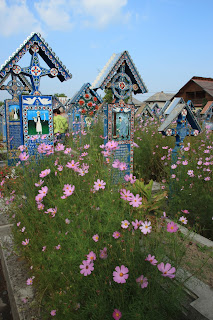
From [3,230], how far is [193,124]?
12.1 feet

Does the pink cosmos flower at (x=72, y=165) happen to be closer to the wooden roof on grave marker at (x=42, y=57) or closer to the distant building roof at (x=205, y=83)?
the wooden roof on grave marker at (x=42, y=57)

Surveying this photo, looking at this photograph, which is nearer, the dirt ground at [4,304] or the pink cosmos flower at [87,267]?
the pink cosmos flower at [87,267]

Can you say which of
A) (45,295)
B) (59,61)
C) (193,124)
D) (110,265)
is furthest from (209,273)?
(59,61)

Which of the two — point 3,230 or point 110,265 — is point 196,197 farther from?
point 3,230

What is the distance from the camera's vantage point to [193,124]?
15.3ft

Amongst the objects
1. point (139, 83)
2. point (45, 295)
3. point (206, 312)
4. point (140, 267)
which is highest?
point (139, 83)

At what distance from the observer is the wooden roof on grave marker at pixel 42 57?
480 cm

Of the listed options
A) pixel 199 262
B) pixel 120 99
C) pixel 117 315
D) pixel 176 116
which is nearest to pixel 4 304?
pixel 117 315

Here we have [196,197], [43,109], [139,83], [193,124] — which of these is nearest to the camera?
[196,197]

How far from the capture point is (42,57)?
531 cm

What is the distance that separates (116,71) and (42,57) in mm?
1615

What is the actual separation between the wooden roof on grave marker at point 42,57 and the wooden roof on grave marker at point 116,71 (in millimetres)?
731

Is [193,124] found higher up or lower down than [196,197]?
higher up

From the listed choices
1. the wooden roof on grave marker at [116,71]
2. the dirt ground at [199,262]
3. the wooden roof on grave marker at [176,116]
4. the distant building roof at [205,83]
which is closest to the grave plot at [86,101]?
the wooden roof on grave marker at [116,71]
